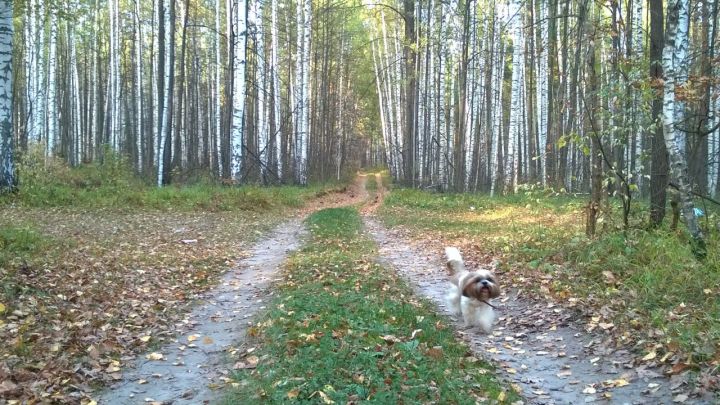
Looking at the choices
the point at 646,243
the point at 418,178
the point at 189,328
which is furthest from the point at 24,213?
the point at 418,178

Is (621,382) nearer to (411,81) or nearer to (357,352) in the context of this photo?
(357,352)

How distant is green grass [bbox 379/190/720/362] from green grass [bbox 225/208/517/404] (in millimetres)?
1860

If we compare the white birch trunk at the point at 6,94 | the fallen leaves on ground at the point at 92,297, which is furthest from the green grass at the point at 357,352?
the white birch trunk at the point at 6,94

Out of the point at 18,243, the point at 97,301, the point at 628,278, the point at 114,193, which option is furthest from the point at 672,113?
the point at 114,193

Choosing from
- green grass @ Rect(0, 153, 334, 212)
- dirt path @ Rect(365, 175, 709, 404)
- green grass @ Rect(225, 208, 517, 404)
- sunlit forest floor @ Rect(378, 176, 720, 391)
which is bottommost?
dirt path @ Rect(365, 175, 709, 404)

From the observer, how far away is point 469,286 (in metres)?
6.16

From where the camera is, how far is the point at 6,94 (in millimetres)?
13438

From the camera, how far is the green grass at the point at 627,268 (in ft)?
17.8

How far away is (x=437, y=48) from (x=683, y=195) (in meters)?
18.8

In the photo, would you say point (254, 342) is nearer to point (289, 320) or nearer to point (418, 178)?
point (289, 320)

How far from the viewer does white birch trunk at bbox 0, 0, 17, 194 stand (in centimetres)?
1295

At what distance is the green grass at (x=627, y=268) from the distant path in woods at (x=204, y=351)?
4.05 m

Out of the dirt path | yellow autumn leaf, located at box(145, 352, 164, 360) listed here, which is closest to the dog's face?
the dirt path

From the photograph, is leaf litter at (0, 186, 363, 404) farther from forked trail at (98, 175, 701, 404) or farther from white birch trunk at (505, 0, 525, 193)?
white birch trunk at (505, 0, 525, 193)
